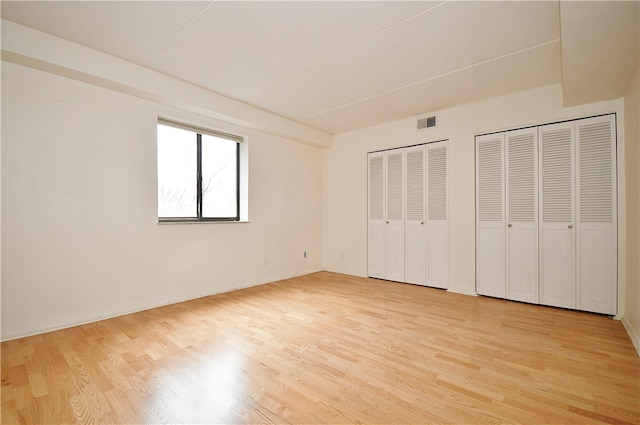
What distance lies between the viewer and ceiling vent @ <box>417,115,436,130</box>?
447 centimetres

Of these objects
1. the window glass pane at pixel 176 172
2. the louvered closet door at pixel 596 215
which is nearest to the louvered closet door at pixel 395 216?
the louvered closet door at pixel 596 215

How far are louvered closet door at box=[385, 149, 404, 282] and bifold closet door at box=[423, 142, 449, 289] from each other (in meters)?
0.46

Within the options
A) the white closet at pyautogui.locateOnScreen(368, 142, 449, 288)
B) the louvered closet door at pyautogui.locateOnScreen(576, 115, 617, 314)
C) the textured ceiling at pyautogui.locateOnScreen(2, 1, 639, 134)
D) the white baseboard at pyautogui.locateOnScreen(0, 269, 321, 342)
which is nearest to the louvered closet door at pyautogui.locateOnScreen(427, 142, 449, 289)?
the white closet at pyautogui.locateOnScreen(368, 142, 449, 288)

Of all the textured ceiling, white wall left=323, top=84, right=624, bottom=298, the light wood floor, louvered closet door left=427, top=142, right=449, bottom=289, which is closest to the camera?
the light wood floor

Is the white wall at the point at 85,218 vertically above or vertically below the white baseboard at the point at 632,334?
above

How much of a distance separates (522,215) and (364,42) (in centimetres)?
292

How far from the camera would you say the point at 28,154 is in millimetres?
2682

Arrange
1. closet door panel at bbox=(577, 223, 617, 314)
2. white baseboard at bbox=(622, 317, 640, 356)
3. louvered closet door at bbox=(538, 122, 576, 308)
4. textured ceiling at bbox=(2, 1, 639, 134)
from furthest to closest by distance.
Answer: louvered closet door at bbox=(538, 122, 576, 308) → closet door panel at bbox=(577, 223, 617, 314) → white baseboard at bbox=(622, 317, 640, 356) → textured ceiling at bbox=(2, 1, 639, 134)

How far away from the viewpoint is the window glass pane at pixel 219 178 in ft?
13.7

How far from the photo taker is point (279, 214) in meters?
5.05

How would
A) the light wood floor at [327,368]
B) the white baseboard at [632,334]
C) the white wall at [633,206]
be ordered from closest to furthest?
the light wood floor at [327,368] → the white baseboard at [632,334] → the white wall at [633,206]

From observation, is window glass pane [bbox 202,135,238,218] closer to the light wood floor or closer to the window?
the window

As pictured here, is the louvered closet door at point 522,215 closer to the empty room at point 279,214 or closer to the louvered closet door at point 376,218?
the empty room at point 279,214

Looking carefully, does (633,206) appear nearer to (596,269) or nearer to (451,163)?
(596,269)
